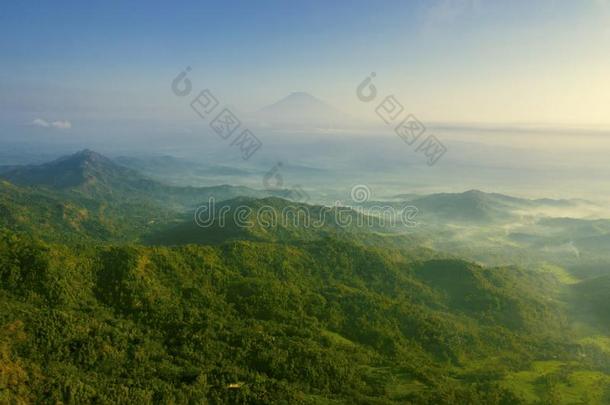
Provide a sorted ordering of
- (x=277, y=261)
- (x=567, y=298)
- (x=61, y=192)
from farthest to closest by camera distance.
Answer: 1. (x=61, y=192)
2. (x=567, y=298)
3. (x=277, y=261)

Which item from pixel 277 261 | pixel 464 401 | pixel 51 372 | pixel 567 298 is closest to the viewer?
pixel 51 372

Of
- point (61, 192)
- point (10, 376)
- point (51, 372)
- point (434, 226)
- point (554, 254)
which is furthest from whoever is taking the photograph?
point (434, 226)

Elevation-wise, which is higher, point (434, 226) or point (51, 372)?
point (434, 226)

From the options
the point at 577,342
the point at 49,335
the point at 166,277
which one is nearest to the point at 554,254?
the point at 577,342

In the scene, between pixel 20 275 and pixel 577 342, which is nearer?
pixel 20 275

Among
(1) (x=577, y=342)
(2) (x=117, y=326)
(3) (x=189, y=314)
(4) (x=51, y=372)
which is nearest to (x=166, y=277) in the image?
(3) (x=189, y=314)

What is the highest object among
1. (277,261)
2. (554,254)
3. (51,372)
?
(554,254)

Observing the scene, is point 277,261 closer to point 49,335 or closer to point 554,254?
point 49,335

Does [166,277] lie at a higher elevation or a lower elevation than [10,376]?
higher

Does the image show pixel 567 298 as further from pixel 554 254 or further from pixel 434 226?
pixel 434 226
